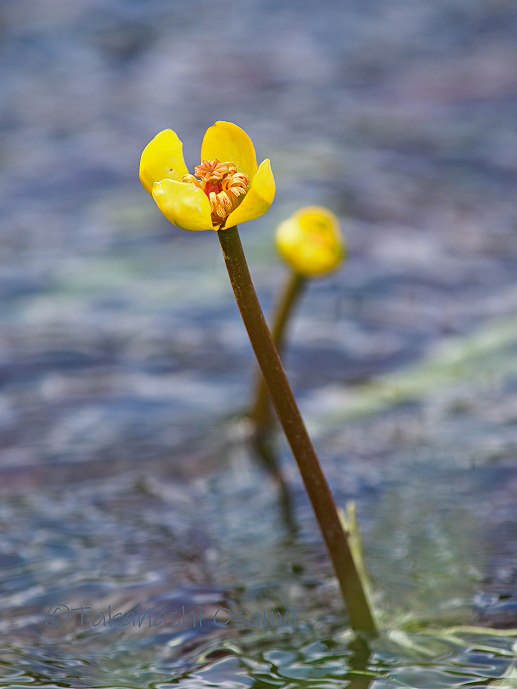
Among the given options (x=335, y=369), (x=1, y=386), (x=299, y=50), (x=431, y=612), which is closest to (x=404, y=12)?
(x=299, y=50)

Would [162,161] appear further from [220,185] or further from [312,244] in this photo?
[312,244]

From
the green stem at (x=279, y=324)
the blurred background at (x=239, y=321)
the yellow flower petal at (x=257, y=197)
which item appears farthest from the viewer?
the green stem at (x=279, y=324)

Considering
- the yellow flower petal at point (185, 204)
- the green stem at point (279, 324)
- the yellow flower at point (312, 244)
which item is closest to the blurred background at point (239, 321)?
the green stem at point (279, 324)

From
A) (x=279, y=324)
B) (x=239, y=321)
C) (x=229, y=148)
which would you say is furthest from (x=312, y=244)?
(x=239, y=321)

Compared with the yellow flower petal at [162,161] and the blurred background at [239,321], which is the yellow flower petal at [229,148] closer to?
the yellow flower petal at [162,161]

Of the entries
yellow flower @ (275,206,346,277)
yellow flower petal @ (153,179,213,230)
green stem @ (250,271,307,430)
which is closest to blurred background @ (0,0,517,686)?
green stem @ (250,271,307,430)

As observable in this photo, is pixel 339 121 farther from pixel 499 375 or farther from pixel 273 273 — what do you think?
pixel 499 375

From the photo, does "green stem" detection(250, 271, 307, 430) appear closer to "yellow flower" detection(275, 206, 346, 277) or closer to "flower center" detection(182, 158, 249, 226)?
"yellow flower" detection(275, 206, 346, 277)
